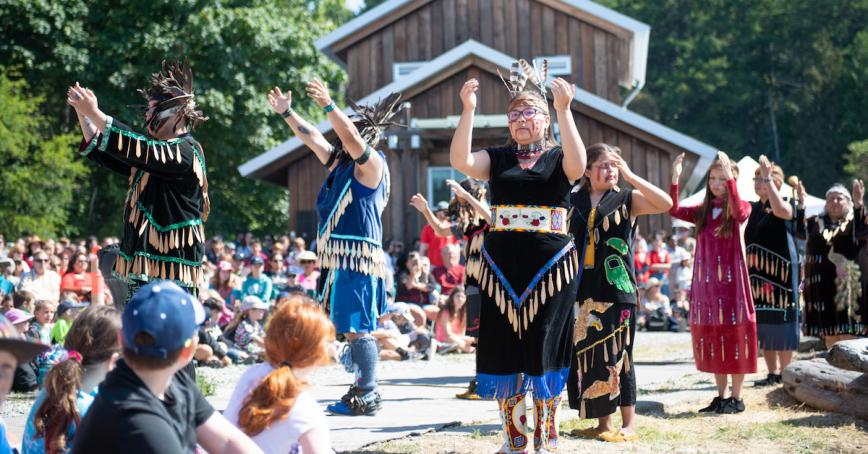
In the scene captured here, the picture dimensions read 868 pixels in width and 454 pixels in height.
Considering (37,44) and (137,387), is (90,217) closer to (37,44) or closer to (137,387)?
(37,44)

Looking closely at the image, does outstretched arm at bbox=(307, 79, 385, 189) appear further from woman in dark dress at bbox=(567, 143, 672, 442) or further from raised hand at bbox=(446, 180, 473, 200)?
woman in dark dress at bbox=(567, 143, 672, 442)

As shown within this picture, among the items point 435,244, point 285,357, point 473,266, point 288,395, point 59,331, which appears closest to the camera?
point 288,395

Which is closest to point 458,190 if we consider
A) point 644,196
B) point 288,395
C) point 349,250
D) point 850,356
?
point 349,250

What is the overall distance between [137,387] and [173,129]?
3292 mm

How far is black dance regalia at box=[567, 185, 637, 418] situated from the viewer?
6.46 m

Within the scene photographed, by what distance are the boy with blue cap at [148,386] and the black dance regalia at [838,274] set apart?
8.04 meters

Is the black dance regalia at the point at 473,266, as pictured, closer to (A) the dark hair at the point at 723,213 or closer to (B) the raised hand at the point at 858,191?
(A) the dark hair at the point at 723,213

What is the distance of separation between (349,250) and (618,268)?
1.82 m

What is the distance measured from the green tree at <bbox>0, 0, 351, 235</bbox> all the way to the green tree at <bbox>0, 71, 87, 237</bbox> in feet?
8.01

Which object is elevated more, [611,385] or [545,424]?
[611,385]

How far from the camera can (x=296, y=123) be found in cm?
664

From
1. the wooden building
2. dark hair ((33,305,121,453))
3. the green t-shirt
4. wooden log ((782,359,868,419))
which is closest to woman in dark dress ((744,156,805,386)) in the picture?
wooden log ((782,359,868,419))

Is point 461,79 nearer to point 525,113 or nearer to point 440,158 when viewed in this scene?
point 440,158

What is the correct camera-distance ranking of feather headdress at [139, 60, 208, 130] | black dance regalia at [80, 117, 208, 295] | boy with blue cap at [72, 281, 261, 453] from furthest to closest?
feather headdress at [139, 60, 208, 130], black dance regalia at [80, 117, 208, 295], boy with blue cap at [72, 281, 261, 453]
